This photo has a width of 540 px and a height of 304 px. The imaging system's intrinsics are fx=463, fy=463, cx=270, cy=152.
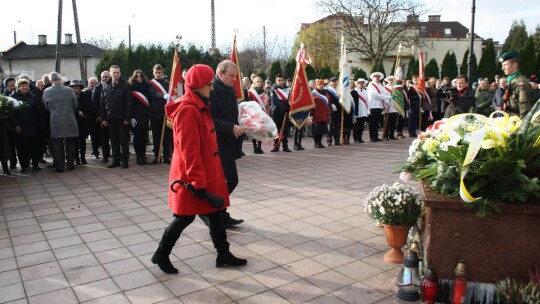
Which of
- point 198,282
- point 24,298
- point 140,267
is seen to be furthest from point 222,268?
point 24,298

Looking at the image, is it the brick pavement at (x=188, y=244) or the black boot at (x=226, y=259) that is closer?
the brick pavement at (x=188, y=244)

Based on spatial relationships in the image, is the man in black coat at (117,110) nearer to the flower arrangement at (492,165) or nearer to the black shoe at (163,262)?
the black shoe at (163,262)

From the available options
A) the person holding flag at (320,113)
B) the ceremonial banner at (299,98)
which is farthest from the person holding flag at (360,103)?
the ceremonial banner at (299,98)

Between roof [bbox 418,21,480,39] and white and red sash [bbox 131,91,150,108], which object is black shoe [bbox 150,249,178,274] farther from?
roof [bbox 418,21,480,39]

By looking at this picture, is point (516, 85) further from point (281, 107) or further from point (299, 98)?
point (281, 107)

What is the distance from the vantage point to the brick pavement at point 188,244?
395 cm

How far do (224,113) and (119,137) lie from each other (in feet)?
18.1

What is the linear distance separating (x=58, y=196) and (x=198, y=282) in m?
4.38

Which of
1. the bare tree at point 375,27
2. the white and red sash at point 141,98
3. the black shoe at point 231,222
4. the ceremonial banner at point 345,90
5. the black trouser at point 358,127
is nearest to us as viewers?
the black shoe at point 231,222

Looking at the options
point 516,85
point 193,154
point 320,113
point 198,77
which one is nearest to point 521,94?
point 516,85

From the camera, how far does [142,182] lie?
8391mm

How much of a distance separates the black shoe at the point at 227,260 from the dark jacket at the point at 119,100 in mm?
6114

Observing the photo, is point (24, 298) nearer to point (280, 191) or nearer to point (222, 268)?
point (222, 268)

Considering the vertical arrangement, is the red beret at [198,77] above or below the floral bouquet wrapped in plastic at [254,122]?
above
